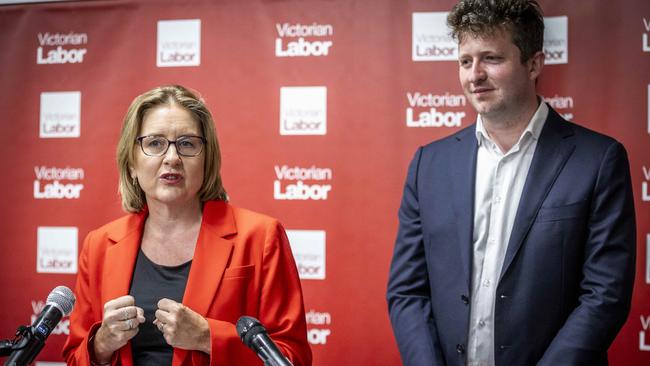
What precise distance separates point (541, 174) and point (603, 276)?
330mm

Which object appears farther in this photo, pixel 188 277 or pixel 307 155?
pixel 307 155

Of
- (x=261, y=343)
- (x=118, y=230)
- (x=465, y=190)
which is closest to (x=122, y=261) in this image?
(x=118, y=230)

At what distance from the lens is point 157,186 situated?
1733 mm

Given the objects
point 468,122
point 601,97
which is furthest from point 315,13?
point 601,97

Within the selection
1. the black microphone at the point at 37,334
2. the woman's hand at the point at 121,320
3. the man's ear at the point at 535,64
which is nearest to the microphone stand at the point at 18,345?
the black microphone at the point at 37,334

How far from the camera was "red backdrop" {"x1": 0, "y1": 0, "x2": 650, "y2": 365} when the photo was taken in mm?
2791

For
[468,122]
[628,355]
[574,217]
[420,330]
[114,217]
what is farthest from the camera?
[114,217]

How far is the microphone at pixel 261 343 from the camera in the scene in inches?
45.2

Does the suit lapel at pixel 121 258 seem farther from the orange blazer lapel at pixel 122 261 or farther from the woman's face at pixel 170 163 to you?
the woman's face at pixel 170 163

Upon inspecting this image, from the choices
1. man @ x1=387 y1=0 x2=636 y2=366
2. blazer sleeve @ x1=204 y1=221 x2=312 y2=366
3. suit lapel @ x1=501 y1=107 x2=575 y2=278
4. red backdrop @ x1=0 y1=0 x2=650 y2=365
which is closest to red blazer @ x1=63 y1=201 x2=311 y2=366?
blazer sleeve @ x1=204 y1=221 x2=312 y2=366

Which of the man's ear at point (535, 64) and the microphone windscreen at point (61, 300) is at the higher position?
the man's ear at point (535, 64)

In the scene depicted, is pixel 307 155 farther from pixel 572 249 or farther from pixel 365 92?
pixel 572 249

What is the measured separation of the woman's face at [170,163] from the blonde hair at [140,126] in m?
0.02

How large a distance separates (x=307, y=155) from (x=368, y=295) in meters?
0.76
